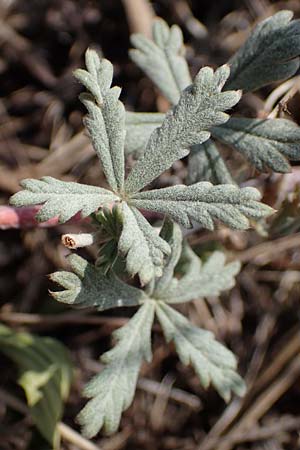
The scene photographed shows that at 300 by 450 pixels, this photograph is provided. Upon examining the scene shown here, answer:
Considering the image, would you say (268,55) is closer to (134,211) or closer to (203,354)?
(134,211)

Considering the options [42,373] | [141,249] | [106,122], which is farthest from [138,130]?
[42,373]

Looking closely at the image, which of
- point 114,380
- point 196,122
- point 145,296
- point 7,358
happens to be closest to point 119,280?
point 145,296

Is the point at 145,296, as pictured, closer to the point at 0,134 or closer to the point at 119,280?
the point at 119,280

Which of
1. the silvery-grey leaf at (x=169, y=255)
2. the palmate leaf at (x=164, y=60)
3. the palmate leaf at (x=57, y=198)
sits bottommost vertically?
the silvery-grey leaf at (x=169, y=255)

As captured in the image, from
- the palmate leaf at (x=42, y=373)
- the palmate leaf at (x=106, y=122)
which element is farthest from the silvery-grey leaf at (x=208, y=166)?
the palmate leaf at (x=42, y=373)

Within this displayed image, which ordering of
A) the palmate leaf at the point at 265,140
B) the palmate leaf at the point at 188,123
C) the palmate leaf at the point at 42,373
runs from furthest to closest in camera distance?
the palmate leaf at the point at 42,373, the palmate leaf at the point at 265,140, the palmate leaf at the point at 188,123

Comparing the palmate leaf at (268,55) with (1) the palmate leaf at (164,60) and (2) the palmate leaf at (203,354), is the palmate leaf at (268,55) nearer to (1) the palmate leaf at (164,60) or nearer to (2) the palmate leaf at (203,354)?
(1) the palmate leaf at (164,60)
